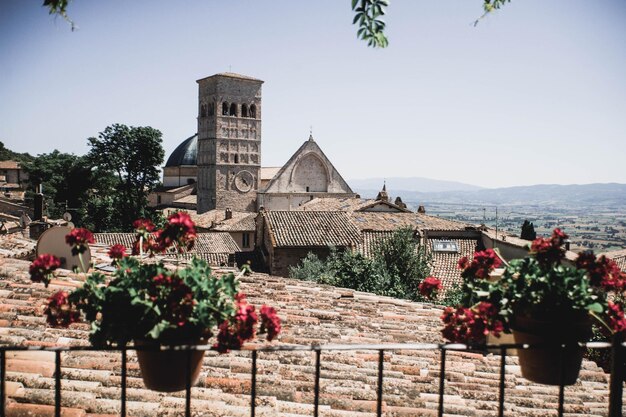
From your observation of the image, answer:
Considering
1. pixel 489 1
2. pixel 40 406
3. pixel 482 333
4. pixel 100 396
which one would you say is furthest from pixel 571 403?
pixel 40 406

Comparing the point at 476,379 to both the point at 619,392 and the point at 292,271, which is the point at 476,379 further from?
the point at 292,271

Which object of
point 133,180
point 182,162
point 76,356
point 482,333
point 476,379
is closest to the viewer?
point 482,333

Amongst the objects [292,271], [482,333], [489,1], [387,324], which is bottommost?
[292,271]

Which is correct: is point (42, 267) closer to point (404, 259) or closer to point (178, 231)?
point (178, 231)

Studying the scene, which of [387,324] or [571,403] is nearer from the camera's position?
[571,403]

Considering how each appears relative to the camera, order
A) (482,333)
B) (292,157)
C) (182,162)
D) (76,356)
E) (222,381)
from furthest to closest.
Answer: (182,162) → (292,157) → (76,356) → (222,381) → (482,333)

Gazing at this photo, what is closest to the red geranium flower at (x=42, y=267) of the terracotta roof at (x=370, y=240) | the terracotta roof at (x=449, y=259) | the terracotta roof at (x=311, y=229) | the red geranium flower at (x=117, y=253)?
the red geranium flower at (x=117, y=253)

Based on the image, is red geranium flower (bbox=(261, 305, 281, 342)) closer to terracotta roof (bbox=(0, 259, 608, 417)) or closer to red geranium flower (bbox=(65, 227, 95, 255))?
red geranium flower (bbox=(65, 227, 95, 255))

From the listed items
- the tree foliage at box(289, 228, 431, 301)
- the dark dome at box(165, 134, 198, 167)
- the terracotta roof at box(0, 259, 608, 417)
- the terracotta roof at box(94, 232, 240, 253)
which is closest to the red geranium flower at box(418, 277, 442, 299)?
the terracotta roof at box(0, 259, 608, 417)

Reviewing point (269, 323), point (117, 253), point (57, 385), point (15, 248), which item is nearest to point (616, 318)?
point (269, 323)

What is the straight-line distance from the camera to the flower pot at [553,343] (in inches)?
122

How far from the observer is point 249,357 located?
17.9ft

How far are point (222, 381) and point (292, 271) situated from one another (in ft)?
60.9

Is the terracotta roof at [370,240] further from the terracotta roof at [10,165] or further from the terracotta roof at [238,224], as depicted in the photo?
the terracotta roof at [10,165]
